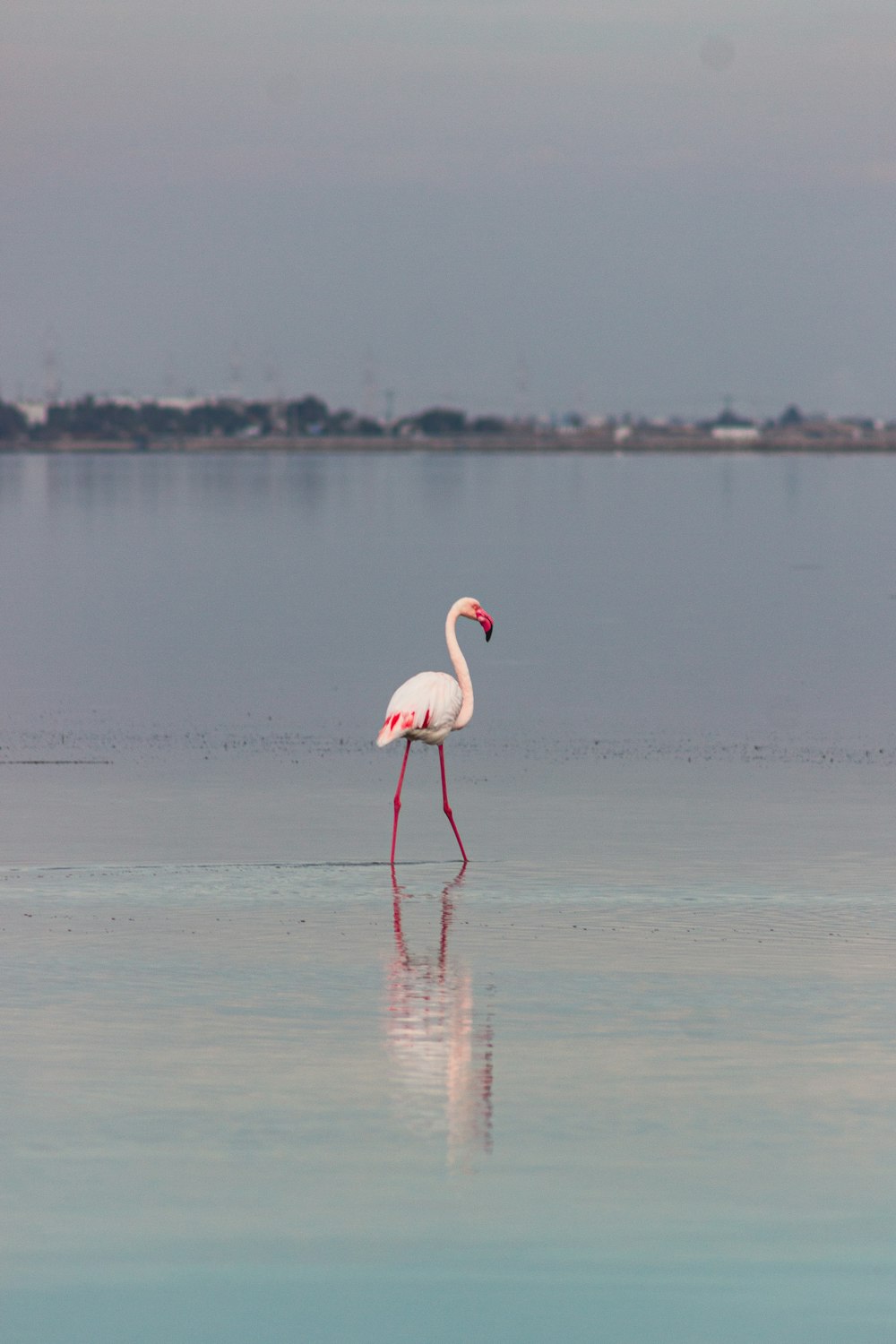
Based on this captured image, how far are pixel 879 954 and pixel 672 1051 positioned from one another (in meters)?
2.55

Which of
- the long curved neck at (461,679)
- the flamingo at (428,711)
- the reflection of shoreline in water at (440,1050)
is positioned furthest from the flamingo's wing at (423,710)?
the reflection of shoreline in water at (440,1050)

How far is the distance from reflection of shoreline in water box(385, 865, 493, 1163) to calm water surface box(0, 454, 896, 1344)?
26mm

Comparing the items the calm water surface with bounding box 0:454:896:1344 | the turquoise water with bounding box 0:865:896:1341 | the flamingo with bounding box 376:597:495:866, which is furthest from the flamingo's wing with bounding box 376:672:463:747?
the turquoise water with bounding box 0:865:896:1341

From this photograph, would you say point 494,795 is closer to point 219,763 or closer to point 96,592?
point 219,763

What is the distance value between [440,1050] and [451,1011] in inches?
33.7

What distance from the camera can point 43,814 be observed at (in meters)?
18.6

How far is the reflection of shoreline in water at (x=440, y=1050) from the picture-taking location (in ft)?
33.4

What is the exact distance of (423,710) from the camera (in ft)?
57.4

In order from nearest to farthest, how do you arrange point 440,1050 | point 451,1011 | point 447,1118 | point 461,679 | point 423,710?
point 447,1118 < point 440,1050 < point 451,1011 < point 423,710 < point 461,679

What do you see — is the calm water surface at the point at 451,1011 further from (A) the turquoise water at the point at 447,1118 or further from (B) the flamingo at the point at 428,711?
(B) the flamingo at the point at 428,711

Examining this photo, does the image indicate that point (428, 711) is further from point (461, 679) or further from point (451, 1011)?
point (451, 1011)

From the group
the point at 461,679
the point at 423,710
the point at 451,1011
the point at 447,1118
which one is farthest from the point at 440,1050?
the point at 461,679

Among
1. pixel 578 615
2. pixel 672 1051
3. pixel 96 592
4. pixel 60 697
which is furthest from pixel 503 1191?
pixel 96 592

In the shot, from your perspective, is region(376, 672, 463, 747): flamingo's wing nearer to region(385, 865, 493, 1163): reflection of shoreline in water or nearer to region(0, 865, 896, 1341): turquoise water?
region(0, 865, 896, 1341): turquoise water
